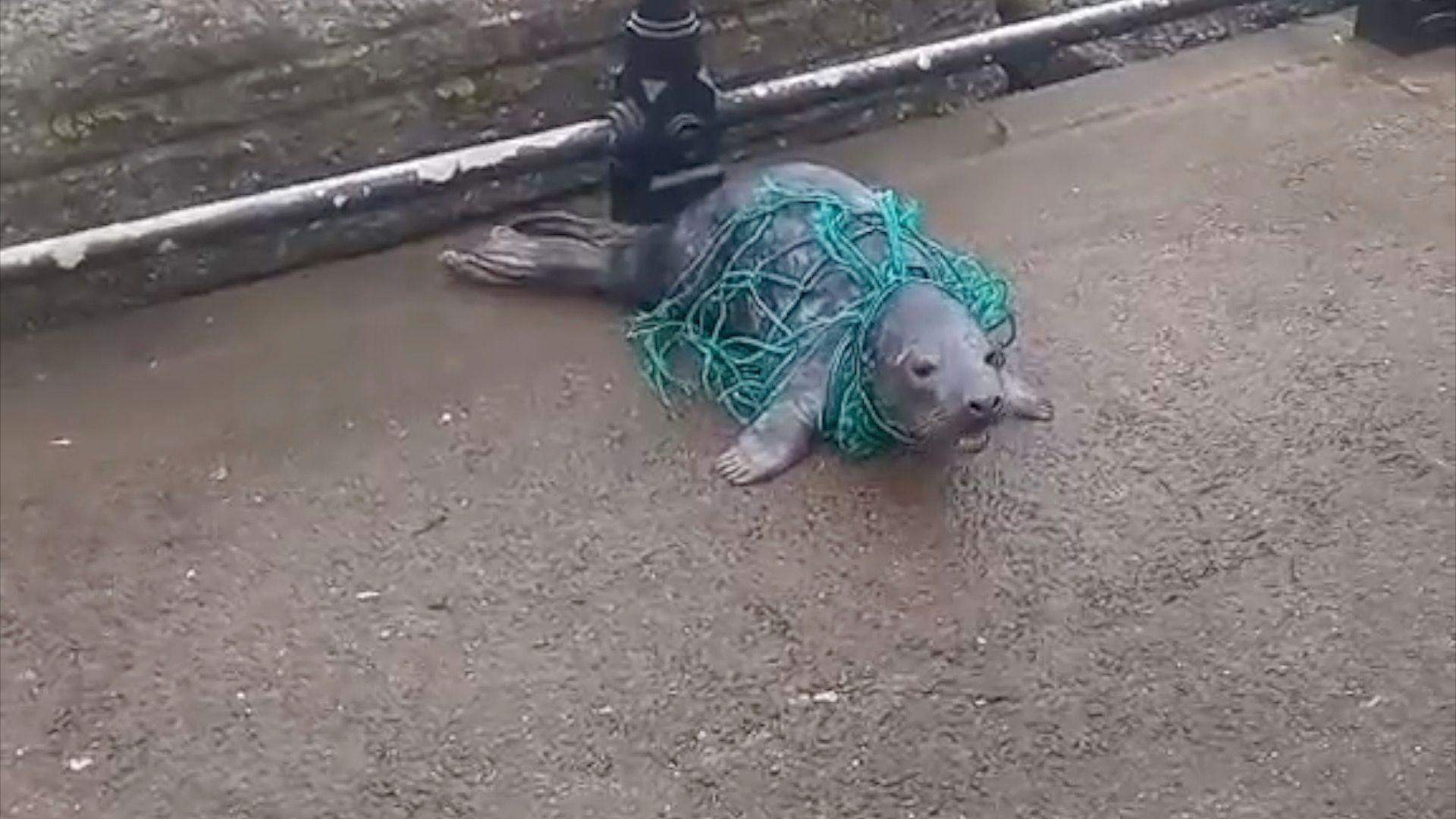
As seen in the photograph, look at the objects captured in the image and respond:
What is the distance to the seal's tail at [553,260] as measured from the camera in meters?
3.11

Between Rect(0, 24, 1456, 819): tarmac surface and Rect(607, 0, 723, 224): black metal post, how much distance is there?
0.20 metres

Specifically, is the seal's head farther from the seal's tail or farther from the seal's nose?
the seal's tail

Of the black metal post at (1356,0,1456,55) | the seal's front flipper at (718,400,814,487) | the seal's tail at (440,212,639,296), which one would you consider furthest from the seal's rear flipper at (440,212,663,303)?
the black metal post at (1356,0,1456,55)

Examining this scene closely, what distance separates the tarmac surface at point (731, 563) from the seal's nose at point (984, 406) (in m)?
0.11

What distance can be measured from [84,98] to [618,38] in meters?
0.76

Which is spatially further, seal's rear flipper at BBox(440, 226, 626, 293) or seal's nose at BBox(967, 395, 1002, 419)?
seal's rear flipper at BBox(440, 226, 626, 293)

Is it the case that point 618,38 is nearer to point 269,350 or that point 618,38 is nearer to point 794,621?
point 269,350

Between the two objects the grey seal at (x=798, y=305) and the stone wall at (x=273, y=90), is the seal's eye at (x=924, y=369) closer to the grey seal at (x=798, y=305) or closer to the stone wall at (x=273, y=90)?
the grey seal at (x=798, y=305)

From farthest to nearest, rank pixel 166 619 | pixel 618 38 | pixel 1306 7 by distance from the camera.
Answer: pixel 1306 7, pixel 618 38, pixel 166 619

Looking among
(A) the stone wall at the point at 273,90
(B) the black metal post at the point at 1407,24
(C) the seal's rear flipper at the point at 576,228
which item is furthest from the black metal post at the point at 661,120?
(B) the black metal post at the point at 1407,24

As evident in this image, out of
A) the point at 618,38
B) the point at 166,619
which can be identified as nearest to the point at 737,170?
the point at 618,38

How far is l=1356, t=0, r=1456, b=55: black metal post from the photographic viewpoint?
391 centimetres

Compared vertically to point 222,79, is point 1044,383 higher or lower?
lower

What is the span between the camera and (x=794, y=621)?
251 cm
